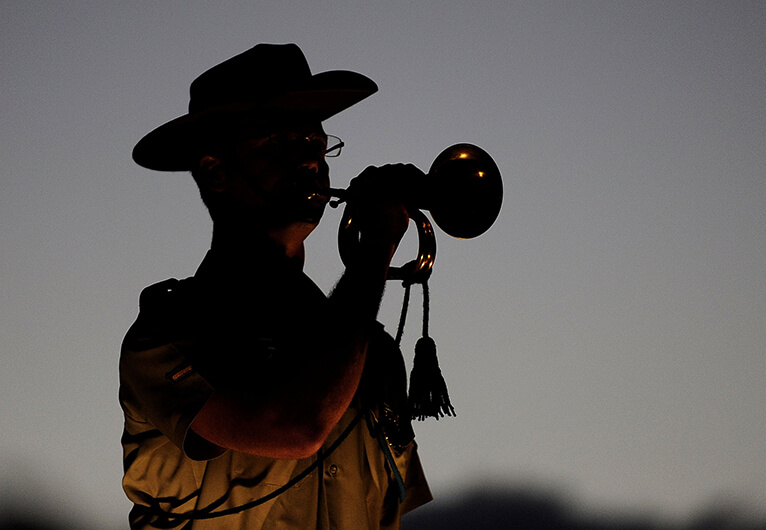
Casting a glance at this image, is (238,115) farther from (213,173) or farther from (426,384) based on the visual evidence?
(426,384)

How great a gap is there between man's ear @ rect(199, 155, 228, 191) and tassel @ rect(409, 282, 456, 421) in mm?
560

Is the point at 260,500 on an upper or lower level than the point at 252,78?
lower

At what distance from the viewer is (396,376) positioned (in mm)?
2471

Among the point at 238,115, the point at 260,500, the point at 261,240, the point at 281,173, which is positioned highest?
the point at 238,115

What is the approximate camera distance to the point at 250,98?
246 centimetres

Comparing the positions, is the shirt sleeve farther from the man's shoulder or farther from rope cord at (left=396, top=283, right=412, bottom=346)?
rope cord at (left=396, top=283, right=412, bottom=346)

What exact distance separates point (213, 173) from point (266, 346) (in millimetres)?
465

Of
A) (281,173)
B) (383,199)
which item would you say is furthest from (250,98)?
(383,199)

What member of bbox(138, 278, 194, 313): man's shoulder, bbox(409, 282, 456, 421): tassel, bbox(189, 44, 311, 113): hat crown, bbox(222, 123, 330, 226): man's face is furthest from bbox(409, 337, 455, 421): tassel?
bbox(189, 44, 311, 113): hat crown

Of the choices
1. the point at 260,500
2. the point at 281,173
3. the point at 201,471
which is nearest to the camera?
the point at 260,500

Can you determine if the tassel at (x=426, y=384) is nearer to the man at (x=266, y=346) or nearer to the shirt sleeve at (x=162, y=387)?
the man at (x=266, y=346)

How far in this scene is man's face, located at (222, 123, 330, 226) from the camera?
2402mm

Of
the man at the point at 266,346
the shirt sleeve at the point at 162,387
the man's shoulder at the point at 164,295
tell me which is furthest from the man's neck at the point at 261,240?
the shirt sleeve at the point at 162,387

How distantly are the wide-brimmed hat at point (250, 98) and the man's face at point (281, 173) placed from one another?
0.17 ft
